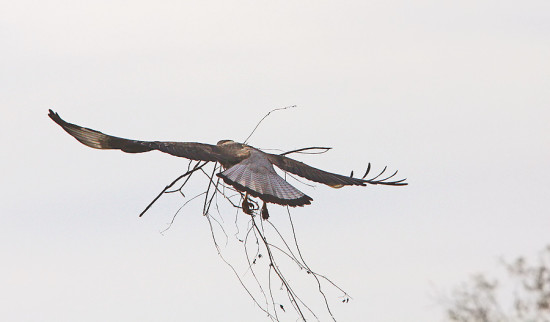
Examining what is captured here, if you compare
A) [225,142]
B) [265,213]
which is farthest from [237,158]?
[265,213]

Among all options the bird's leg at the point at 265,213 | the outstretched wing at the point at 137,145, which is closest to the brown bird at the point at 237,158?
the outstretched wing at the point at 137,145

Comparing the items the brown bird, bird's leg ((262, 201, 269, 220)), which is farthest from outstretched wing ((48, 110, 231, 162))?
bird's leg ((262, 201, 269, 220))

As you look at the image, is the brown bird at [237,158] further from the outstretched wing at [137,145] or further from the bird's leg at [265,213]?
the bird's leg at [265,213]

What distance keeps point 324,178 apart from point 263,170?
1.22 meters

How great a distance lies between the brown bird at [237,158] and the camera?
39.8 feet

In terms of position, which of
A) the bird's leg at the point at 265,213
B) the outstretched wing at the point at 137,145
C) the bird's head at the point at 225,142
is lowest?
the bird's leg at the point at 265,213

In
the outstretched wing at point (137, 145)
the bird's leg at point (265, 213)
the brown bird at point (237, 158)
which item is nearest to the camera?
the brown bird at point (237, 158)

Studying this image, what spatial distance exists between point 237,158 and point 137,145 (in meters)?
0.78

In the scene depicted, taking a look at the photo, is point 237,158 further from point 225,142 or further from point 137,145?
point 137,145

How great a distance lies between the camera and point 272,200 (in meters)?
12.0

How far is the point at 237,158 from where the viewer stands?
12789 millimetres

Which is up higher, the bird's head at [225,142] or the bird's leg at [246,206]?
the bird's head at [225,142]

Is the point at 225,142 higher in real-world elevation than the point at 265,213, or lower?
higher

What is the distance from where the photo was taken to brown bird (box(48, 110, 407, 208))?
12.1m
